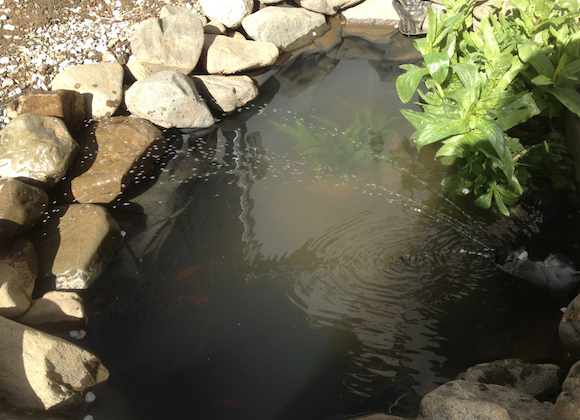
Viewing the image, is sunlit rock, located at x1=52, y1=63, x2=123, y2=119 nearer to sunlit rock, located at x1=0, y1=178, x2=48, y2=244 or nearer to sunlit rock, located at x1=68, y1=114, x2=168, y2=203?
sunlit rock, located at x1=68, y1=114, x2=168, y2=203

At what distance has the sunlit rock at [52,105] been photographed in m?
3.40

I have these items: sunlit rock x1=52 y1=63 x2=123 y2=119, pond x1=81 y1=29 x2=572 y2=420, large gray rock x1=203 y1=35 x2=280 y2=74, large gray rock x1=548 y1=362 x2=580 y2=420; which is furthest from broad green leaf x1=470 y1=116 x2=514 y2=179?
sunlit rock x1=52 y1=63 x2=123 y2=119

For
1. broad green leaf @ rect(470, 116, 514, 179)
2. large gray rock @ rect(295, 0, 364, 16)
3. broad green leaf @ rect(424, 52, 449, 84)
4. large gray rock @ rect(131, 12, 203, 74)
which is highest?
large gray rock @ rect(295, 0, 364, 16)

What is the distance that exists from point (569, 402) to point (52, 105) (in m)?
3.81

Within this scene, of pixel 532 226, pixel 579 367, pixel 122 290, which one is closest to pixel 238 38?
pixel 122 290

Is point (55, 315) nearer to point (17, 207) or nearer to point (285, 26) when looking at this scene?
point (17, 207)

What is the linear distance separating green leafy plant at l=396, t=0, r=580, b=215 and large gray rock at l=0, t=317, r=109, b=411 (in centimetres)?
235

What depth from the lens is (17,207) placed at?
2.77 meters

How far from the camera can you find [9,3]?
4352 millimetres

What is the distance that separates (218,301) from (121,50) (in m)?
2.95

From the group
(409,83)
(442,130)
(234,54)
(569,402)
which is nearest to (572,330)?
(569,402)

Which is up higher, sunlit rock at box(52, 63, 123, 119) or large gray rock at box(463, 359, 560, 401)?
sunlit rock at box(52, 63, 123, 119)

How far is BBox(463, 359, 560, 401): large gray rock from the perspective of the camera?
1.99 meters

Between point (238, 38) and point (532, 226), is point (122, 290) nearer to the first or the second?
point (532, 226)
